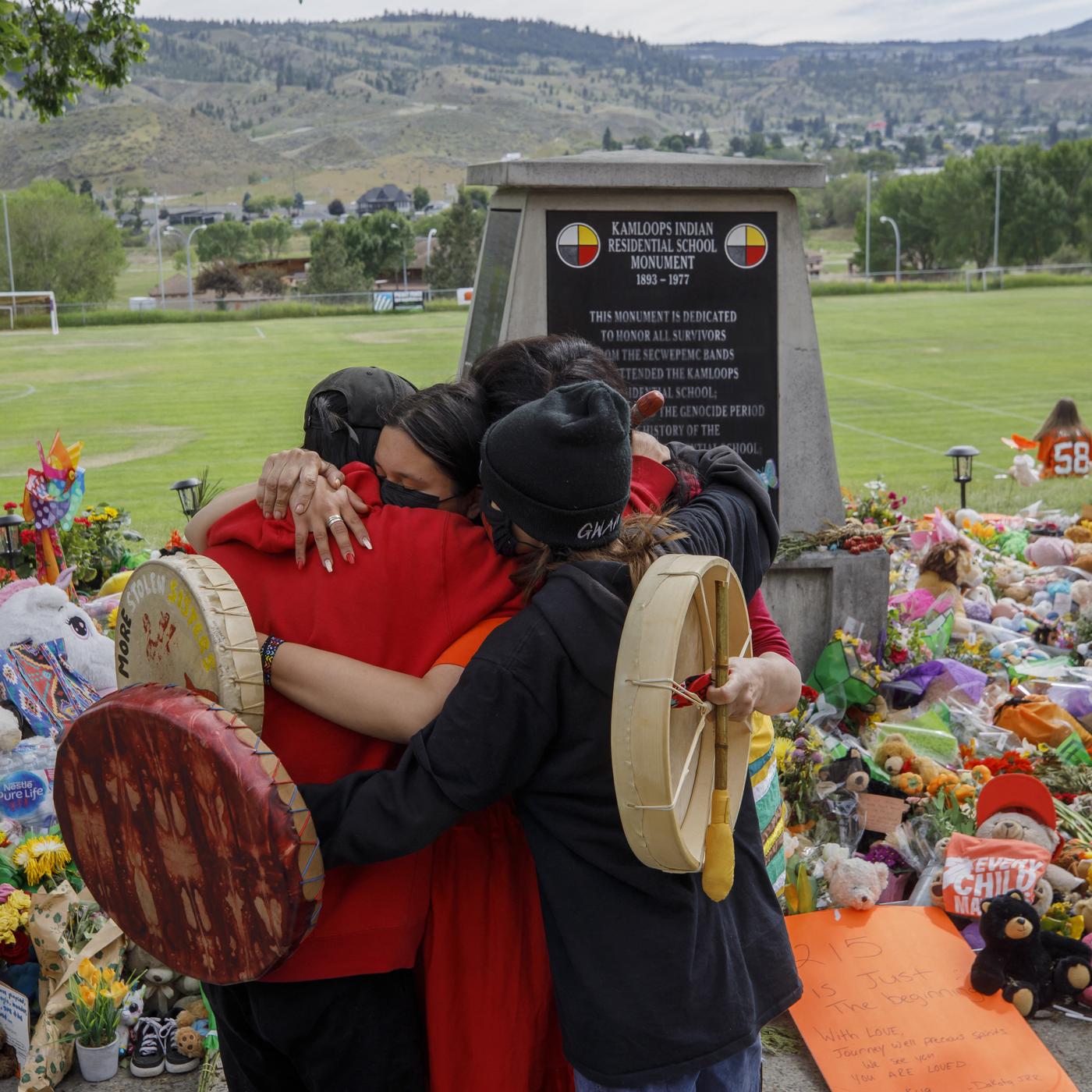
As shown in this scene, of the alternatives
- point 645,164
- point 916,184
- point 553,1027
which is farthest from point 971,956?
point 916,184

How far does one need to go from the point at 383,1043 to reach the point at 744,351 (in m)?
3.85

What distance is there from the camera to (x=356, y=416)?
7.69ft

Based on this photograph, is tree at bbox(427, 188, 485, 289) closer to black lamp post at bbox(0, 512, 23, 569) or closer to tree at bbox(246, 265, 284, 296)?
tree at bbox(246, 265, 284, 296)

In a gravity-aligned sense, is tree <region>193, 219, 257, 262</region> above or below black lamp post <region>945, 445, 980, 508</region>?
above

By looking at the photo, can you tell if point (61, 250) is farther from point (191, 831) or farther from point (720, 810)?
point (720, 810)

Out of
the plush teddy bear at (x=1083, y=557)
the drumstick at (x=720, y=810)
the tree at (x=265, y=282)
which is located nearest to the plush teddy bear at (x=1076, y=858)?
the drumstick at (x=720, y=810)

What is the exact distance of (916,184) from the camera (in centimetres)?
9600

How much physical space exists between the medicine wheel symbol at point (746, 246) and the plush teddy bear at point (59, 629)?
3078mm

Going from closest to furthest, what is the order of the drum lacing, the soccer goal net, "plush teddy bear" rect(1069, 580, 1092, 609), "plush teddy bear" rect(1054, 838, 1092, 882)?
the drum lacing < "plush teddy bear" rect(1054, 838, 1092, 882) < "plush teddy bear" rect(1069, 580, 1092, 609) < the soccer goal net

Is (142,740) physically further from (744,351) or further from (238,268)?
A: (238,268)

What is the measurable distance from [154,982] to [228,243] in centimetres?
11494

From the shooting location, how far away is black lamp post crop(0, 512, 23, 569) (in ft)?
24.5

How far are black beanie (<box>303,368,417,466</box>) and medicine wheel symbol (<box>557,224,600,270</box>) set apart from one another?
2.86 m

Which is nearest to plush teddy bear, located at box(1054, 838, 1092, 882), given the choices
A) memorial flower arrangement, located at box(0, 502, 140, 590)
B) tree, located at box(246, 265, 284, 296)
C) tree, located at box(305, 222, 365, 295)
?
memorial flower arrangement, located at box(0, 502, 140, 590)
